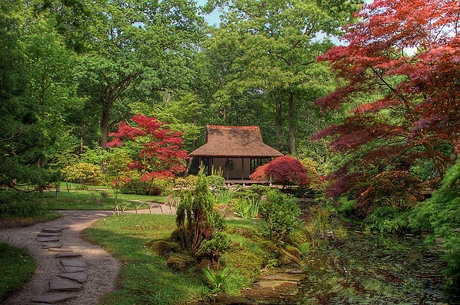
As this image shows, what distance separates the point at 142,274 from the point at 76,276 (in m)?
0.98

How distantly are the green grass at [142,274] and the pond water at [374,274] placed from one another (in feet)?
6.20

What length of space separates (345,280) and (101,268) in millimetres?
4478

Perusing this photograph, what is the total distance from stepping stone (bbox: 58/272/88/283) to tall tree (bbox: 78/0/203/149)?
20422 millimetres

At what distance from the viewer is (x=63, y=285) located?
465 cm

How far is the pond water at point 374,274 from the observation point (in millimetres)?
5457

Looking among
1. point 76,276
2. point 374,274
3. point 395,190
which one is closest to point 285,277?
point 374,274

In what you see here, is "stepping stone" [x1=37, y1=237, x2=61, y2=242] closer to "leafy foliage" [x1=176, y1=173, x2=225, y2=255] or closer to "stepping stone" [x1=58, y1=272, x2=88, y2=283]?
"stepping stone" [x1=58, y1=272, x2=88, y2=283]

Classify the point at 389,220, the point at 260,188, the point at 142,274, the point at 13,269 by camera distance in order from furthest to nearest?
1. the point at 260,188
2. the point at 389,220
3. the point at 142,274
4. the point at 13,269

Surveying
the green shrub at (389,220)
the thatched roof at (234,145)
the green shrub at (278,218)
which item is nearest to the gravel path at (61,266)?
the green shrub at (278,218)

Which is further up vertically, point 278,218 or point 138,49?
point 138,49

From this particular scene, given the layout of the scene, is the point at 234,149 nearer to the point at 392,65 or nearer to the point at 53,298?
the point at 392,65

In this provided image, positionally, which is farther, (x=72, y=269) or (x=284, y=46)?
(x=284, y=46)

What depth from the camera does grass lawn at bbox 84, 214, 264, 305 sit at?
4719 mm

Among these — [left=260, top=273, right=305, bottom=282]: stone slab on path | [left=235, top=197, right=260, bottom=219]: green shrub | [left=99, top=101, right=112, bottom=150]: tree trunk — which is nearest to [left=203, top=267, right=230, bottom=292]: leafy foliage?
[left=260, top=273, right=305, bottom=282]: stone slab on path
